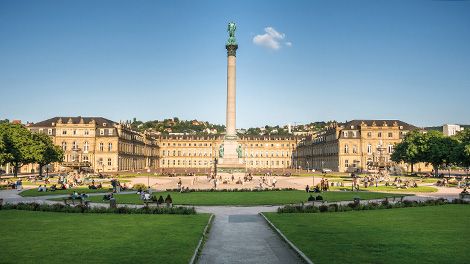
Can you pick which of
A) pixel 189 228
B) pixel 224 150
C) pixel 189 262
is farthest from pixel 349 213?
pixel 224 150

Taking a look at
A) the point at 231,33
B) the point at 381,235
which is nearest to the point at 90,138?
the point at 231,33

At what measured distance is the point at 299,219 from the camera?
26922 mm

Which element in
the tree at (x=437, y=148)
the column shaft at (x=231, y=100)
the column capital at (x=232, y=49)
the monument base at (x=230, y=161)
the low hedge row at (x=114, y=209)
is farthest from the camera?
the tree at (x=437, y=148)

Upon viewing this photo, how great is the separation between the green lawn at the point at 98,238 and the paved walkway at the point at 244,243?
0.93 meters

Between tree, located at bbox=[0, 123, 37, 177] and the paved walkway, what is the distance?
6881 centimetres

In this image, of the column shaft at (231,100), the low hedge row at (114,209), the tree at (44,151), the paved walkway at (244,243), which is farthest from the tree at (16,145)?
the paved walkway at (244,243)

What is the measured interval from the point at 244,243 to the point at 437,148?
291 ft

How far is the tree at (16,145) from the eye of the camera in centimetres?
8399

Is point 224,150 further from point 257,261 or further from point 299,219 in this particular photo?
point 257,261

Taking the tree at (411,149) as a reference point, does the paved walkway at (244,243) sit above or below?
below

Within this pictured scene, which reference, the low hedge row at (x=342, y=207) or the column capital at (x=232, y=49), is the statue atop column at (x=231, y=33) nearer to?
the column capital at (x=232, y=49)

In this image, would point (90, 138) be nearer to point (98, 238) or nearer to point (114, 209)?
point (114, 209)

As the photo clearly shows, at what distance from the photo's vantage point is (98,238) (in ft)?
66.1

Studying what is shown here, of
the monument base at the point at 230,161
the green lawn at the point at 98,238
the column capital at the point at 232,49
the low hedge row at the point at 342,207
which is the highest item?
the column capital at the point at 232,49
